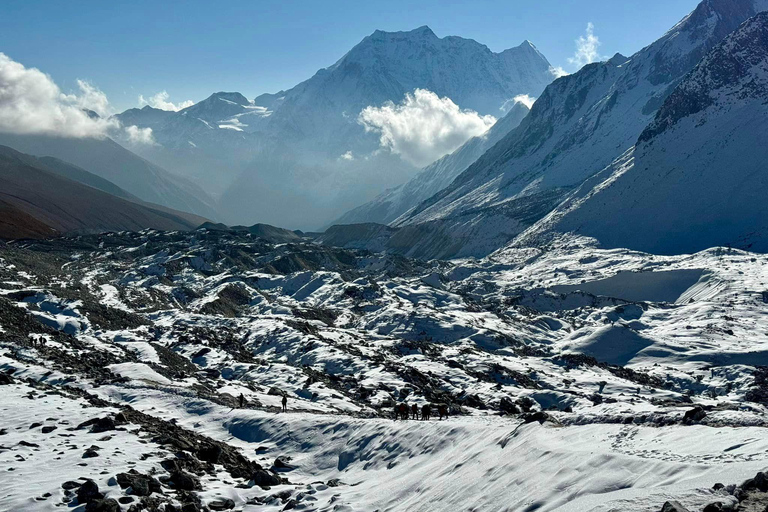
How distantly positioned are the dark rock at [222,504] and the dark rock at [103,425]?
388 inches

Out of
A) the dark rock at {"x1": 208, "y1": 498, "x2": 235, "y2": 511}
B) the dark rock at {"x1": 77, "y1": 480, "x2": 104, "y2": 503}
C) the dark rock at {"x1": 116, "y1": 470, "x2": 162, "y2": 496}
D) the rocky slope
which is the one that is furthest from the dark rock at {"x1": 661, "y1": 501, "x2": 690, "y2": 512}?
the dark rock at {"x1": 77, "y1": 480, "x2": 104, "y2": 503}

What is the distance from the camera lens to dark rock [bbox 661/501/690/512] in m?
15.6

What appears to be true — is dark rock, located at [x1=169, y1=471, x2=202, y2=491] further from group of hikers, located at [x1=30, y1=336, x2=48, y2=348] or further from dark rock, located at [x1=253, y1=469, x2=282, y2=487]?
group of hikers, located at [x1=30, y1=336, x2=48, y2=348]

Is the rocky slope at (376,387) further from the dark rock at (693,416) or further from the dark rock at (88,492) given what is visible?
the dark rock at (693,416)

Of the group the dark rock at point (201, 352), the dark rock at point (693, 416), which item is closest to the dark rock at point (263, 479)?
the dark rock at point (693, 416)

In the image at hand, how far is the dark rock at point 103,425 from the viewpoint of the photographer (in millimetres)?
31203

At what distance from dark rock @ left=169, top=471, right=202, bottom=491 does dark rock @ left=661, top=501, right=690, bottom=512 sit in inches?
718

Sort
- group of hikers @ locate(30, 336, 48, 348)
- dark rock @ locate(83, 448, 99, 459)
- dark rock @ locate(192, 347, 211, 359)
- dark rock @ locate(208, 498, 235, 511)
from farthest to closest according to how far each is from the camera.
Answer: dark rock @ locate(192, 347, 211, 359) < group of hikers @ locate(30, 336, 48, 348) < dark rock @ locate(83, 448, 99, 459) < dark rock @ locate(208, 498, 235, 511)

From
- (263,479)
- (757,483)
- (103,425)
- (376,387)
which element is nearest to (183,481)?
(263,479)

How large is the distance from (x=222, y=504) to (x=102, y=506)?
4.76 meters

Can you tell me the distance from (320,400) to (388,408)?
736 centimetres

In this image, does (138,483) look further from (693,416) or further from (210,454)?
(693,416)

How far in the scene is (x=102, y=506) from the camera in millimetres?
21656

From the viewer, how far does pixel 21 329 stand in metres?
74.9
